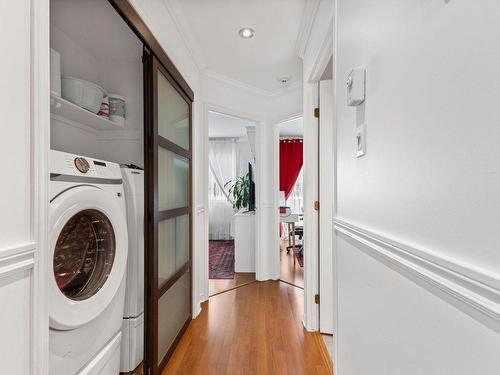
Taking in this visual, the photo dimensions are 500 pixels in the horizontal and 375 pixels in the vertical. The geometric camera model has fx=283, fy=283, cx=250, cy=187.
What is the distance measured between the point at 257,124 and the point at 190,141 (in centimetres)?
134

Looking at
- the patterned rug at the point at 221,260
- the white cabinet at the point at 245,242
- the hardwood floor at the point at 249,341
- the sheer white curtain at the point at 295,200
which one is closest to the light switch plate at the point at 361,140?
the hardwood floor at the point at 249,341

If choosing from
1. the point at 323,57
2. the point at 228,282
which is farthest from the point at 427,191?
the point at 228,282

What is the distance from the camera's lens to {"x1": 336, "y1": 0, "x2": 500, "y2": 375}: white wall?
0.46m

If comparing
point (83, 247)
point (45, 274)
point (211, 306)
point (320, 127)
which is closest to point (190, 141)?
point (320, 127)

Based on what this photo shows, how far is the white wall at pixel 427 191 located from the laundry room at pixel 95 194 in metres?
1.22

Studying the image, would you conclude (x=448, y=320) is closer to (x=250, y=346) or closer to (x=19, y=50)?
(x=19, y=50)

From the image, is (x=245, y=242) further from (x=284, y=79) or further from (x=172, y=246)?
(x=284, y=79)

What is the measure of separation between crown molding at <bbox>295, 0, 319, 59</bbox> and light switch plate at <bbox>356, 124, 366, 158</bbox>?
128 cm

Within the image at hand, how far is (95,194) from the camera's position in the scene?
1.40 m

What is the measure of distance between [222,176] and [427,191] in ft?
20.0

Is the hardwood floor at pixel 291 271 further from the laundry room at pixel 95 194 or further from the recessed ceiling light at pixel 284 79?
the recessed ceiling light at pixel 284 79

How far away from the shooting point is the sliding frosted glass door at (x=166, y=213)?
1.69 m

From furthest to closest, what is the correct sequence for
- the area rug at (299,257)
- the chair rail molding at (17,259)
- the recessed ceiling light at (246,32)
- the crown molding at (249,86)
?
1. the area rug at (299,257)
2. the crown molding at (249,86)
3. the recessed ceiling light at (246,32)
4. the chair rail molding at (17,259)

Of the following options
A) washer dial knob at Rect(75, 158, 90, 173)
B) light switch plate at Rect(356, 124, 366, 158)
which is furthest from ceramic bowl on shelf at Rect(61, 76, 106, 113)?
light switch plate at Rect(356, 124, 366, 158)
